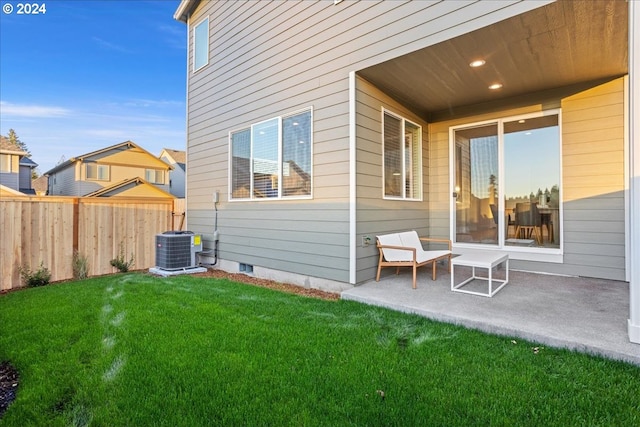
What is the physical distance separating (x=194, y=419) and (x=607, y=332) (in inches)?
128

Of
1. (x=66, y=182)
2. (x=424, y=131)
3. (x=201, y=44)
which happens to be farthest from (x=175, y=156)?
(x=424, y=131)

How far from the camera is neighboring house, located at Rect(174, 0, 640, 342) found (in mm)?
3828

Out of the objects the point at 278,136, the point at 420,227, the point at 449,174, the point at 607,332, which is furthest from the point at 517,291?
the point at 278,136

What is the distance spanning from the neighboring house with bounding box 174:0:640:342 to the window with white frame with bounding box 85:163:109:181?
16.5 m

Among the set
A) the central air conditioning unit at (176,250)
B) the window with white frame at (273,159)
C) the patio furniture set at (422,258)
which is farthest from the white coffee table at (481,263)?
the central air conditioning unit at (176,250)

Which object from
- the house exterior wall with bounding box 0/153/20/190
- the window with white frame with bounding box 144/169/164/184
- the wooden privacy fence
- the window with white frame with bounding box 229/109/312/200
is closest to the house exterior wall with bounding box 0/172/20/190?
the house exterior wall with bounding box 0/153/20/190

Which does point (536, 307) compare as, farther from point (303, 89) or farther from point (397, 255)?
point (303, 89)

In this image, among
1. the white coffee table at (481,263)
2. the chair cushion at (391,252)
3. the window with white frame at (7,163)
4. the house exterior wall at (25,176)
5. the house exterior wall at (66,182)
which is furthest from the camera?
the house exterior wall at (25,176)

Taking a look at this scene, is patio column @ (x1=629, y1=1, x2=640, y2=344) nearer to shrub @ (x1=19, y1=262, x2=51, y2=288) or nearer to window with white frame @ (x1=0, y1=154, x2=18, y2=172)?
shrub @ (x1=19, y1=262, x2=51, y2=288)

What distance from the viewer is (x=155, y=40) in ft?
38.2

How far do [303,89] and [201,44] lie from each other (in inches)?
162

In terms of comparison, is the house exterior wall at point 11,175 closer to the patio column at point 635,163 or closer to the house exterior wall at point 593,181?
the house exterior wall at point 593,181

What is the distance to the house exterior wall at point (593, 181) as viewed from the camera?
14.8 feet

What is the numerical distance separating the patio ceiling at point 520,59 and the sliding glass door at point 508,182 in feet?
1.92
